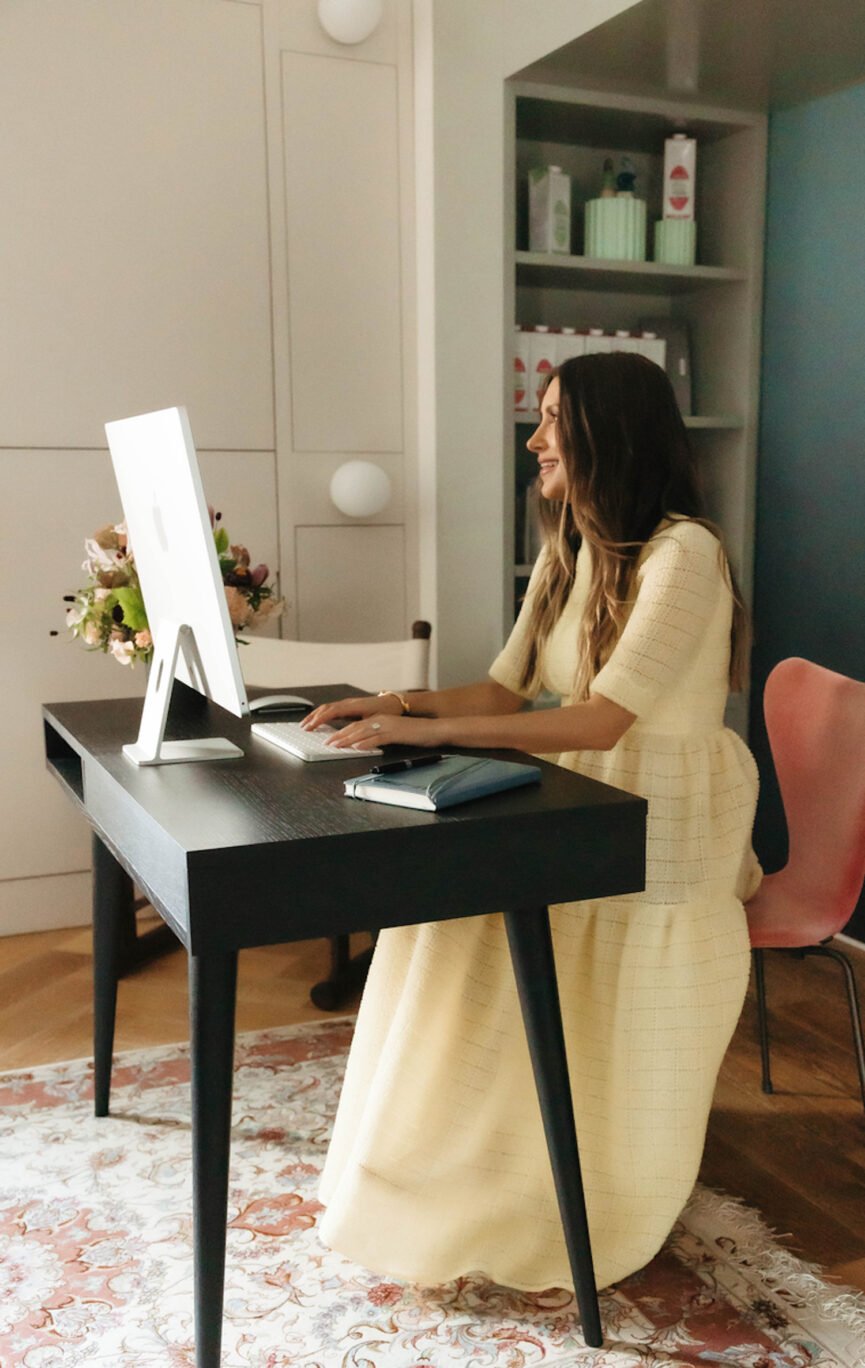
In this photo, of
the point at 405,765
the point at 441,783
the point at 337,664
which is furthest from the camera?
the point at 337,664

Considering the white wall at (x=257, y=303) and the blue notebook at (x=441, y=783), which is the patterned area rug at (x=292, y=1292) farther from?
the white wall at (x=257, y=303)

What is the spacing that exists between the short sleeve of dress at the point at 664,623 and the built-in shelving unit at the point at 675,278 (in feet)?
5.56

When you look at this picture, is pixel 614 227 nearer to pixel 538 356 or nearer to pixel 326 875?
pixel 538 356

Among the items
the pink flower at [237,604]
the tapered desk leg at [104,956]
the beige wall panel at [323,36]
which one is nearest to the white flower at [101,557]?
the pink flower at [237,604]

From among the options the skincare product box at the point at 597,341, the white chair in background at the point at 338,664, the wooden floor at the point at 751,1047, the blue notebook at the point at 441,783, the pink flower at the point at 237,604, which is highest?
the skincare product box at the point at 597,341

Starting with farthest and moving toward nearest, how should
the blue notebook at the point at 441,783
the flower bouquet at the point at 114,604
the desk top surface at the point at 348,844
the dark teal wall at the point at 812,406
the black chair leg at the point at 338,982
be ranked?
1. the dark teal wall at the point at 812,406
2. the black chair leg at the point at 338,982
3. the flower bouquet at the point at 114,604
4. the blue notebook at the point at 441,783
5. the desk top surface at the point at 348,844

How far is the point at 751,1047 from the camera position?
108 inches

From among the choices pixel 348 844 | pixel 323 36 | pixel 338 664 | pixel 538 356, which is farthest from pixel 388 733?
pixel 323 36

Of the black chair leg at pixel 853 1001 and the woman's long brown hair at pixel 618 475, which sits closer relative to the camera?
the woman's long brown hair at pixel 618 475

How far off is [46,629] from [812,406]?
7.29ft

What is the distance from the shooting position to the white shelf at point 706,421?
12.0 ft

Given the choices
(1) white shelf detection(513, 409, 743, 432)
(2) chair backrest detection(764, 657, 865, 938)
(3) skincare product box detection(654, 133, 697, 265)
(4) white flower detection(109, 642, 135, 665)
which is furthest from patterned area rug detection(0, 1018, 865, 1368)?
(3) skincare product box detection(654, 133, 697, 265)

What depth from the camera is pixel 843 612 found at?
351 cm

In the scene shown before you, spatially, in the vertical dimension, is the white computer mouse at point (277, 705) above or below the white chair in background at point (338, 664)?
above
